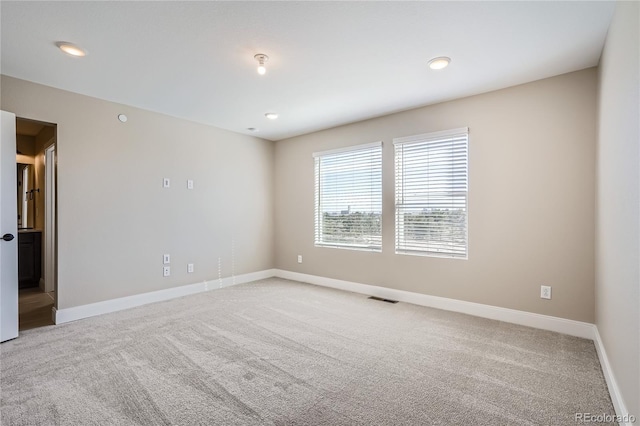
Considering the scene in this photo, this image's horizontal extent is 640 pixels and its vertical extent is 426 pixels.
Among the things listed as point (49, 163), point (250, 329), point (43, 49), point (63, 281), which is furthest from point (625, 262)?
point (49, 163)

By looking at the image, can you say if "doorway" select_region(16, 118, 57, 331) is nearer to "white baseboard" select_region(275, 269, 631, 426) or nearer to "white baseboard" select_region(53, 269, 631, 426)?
"white baseboard" select_region(53, 269, 631, 426)

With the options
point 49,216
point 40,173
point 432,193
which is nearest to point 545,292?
point 432,193

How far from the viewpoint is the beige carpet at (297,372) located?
1.84m

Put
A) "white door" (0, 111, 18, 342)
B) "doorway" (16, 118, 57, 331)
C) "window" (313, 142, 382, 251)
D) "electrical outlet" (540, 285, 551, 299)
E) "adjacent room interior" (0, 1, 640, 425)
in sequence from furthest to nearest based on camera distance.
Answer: "window" (313, 142, 382, 251), "doorway" (16, 118, 57, 331), "electrical outlet" (540, 285, 551, 299), "white door" (0, 111, 18, 342), "adjacent room interior" (0, 1, 640, 425)

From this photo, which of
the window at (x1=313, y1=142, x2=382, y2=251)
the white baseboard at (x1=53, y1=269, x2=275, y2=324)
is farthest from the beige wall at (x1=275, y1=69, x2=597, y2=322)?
the white baseboard at (x1=53, y1=269, x2=275, y2=324)

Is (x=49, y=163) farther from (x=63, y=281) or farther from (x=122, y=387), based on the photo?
(x=122, y=387)

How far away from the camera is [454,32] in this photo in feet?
7.61

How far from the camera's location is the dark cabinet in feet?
15.8

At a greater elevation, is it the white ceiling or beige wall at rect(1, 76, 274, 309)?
the white ceiling

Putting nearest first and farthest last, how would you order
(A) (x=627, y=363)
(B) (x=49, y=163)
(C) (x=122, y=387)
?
(A) (x=627, y=363) < (C) (x=122, y=387) < (B) (x=49, y=163)

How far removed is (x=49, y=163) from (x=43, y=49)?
2.61 meters

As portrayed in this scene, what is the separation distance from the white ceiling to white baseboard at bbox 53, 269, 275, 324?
8.01 ft

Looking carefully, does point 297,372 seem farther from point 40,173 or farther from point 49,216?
point 40,173

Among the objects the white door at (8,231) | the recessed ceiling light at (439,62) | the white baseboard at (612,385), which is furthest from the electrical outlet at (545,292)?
the white door at (8,231)
